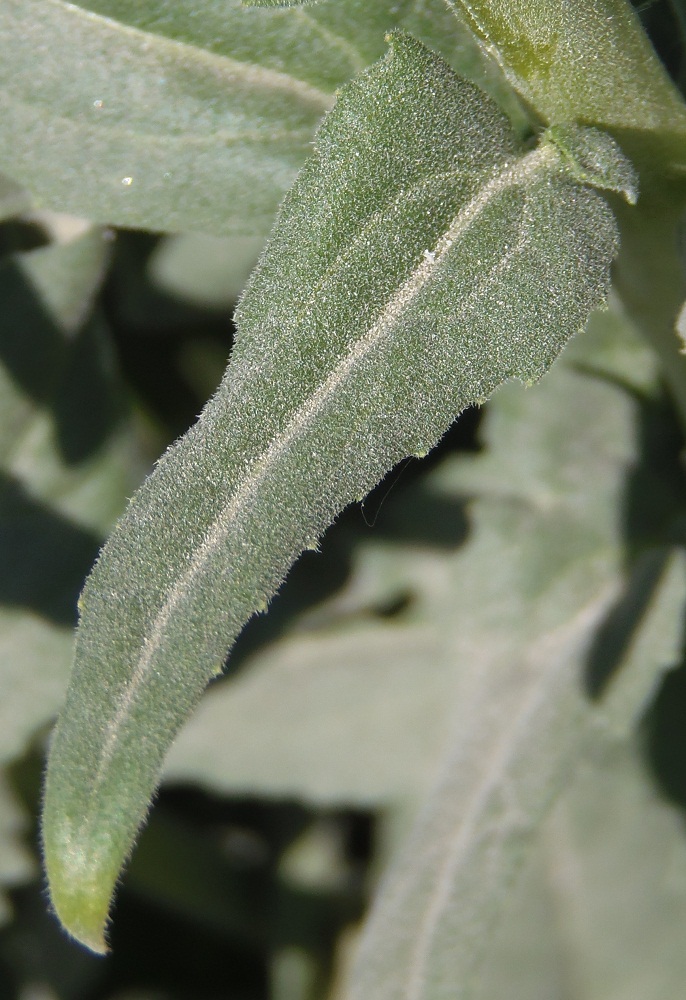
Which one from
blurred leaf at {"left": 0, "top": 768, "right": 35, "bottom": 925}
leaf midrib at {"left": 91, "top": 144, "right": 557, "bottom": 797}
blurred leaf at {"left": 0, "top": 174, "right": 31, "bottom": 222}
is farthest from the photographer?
blurred leaf at {"left": 0, "top": 768, "right": 35, "bottom": 925}

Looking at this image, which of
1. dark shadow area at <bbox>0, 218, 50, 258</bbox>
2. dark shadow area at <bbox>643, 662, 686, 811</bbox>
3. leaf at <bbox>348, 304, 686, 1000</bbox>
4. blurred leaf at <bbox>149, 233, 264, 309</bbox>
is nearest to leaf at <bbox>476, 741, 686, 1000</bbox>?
dark shadow area at <bbox>643, 662, 686, 811</bbox>

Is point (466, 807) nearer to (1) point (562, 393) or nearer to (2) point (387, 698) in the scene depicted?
(2) point (387, 698)

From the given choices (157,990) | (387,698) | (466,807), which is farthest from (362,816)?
(466,807)

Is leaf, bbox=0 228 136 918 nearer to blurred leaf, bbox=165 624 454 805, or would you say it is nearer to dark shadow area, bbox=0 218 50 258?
dark shadow area, bbox=0 218 50 258

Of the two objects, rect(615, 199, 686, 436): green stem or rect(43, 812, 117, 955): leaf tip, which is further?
rect(615, 199, 686, 436): green stem

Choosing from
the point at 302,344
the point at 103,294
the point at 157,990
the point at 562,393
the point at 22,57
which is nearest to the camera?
the point at 302,344

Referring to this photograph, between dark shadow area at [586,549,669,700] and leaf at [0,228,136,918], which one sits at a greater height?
dark shadow area at [586,549,669,700]

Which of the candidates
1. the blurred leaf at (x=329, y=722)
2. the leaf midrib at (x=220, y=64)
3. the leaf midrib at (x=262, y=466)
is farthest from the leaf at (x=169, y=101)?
the blurred leaf at (x=329, y=722)
